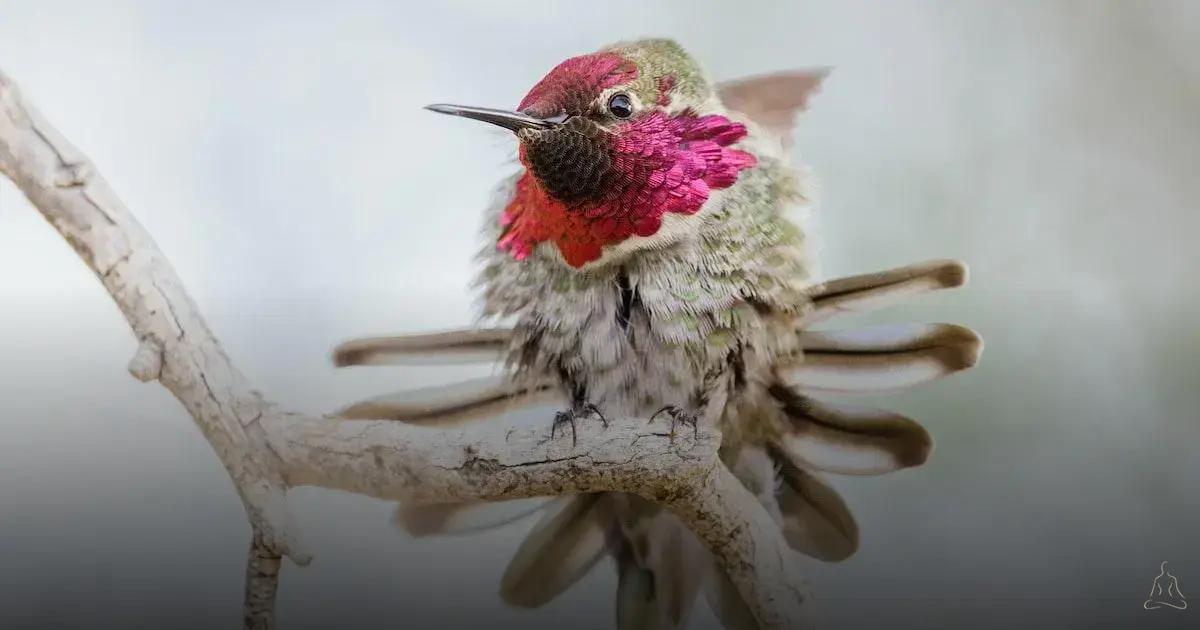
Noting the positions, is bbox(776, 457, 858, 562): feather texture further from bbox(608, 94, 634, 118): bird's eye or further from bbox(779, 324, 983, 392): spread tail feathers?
bbox(608, 94, 634, 118): bird's eye

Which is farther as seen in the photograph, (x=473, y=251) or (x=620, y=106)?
(x=473, y=251)

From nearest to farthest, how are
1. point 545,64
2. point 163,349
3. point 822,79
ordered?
point 163,349
point 545,64
point 822,79

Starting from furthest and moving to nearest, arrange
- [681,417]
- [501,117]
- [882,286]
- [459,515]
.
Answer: [459,515]
[882,286]
[681,417]
[501,117]

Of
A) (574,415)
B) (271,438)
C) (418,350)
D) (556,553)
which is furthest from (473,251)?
(556,553)

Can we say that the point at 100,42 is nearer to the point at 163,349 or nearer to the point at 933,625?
the point at 163,349

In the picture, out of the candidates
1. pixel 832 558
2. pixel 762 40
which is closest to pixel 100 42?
pixel 762 40

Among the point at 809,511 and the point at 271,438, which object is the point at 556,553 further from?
the point at 271,438
